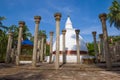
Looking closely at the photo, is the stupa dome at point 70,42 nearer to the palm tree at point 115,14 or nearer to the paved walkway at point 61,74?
the palm tree at point 115,14

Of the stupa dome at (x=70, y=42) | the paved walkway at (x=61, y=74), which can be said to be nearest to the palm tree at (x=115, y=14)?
the stupa dome at (x=70, y=42)

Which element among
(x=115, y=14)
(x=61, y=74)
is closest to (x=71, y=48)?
(x=115, y=14)

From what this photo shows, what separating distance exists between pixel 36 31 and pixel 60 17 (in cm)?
213

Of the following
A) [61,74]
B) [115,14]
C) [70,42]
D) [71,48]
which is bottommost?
[61,74]

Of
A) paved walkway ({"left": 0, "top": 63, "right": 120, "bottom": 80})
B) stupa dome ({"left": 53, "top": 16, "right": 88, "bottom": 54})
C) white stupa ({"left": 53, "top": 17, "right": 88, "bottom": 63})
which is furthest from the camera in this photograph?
stupa dome ({"left": 53, "top": 16, "right": 88, "bottom": 54})

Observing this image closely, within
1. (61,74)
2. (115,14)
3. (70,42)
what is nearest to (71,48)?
(70,42)

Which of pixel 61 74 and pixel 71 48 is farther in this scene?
pixel 71 48

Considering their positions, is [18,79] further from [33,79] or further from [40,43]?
[40,43]

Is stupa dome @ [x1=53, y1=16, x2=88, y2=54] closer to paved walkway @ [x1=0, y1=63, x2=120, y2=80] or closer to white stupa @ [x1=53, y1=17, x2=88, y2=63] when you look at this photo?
white stupa @ [x1=53, y1=17, x2=88, y2=63]

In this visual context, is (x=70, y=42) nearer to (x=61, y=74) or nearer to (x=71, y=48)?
(x=71, y=48)

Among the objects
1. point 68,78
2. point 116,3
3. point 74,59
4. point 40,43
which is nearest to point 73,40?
point 74,59

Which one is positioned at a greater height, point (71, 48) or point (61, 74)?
point (71, 48)

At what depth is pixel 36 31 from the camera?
1210cm

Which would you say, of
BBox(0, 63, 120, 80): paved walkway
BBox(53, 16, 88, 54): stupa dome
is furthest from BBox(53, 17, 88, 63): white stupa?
BBox(0, 63, 120, 80): paved walkway
